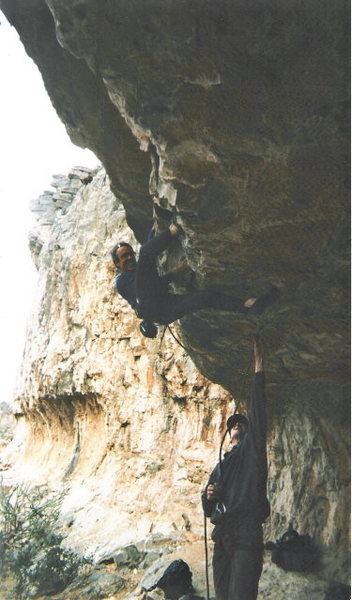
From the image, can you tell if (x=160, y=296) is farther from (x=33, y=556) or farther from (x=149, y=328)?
(x=33, y=556)

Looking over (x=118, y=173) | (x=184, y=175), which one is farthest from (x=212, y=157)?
(x=118, y=173)

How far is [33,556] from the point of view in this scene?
959 centimetres

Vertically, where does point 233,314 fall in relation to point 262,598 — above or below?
above

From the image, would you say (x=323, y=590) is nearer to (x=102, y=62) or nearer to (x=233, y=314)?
(x=233, y=314)

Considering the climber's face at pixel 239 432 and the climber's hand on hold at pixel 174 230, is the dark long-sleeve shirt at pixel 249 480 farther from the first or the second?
the climber's hand on hold at pixel 174 230

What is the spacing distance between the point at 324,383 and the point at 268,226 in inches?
89.4

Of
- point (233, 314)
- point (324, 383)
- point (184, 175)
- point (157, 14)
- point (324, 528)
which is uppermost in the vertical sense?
point (157, 14)

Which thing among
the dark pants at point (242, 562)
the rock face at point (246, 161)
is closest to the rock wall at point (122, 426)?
the rock face at point (246, 161)

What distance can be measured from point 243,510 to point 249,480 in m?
0.26

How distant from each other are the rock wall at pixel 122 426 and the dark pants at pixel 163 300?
5.92 feet

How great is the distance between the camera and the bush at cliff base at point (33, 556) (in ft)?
29.9

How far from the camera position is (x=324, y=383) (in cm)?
657

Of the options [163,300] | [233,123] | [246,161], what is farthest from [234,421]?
[233,123]

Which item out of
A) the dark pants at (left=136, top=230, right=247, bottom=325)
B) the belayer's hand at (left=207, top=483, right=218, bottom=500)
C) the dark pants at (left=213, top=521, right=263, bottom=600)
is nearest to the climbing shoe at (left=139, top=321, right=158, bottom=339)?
the dark pants at (left=136, top=230, right=247, bottom=325)
